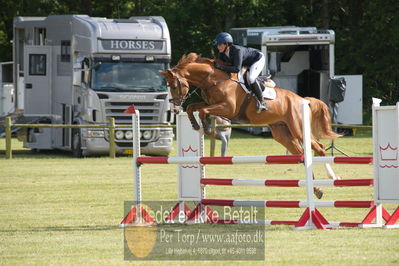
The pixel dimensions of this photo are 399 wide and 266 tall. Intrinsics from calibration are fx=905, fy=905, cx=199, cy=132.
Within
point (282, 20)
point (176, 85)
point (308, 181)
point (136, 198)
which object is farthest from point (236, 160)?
point (282, 20)

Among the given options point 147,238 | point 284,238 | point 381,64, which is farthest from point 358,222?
point 381,64

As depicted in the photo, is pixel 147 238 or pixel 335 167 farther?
pixel 335 167

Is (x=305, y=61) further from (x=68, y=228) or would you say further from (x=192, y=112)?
(x=68, y=228)

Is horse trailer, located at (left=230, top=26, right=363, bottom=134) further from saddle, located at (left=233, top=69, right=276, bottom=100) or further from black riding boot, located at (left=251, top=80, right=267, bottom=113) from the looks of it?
black riding boot, located at (left=251, top=80, right=267, bottom=113)

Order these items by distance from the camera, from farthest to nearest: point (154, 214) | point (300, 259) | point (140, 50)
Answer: point (140, 50), point (154, 214), point (300, 259)

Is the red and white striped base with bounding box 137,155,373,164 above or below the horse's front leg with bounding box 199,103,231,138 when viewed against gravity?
below

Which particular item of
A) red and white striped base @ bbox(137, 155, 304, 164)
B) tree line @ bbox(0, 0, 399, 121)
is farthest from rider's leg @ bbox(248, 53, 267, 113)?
tree line @ bbox(0, 0, 399, 121)

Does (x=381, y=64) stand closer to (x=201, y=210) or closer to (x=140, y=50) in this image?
(x=140, y=50)

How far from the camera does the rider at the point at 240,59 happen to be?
38.0 feet

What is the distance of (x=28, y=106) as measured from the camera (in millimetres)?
23734

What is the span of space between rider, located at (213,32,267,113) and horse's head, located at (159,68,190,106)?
21.1 inches

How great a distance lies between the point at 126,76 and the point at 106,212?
9754 millimetres

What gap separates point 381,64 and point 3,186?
22507mm

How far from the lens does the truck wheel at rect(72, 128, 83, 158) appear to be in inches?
884
